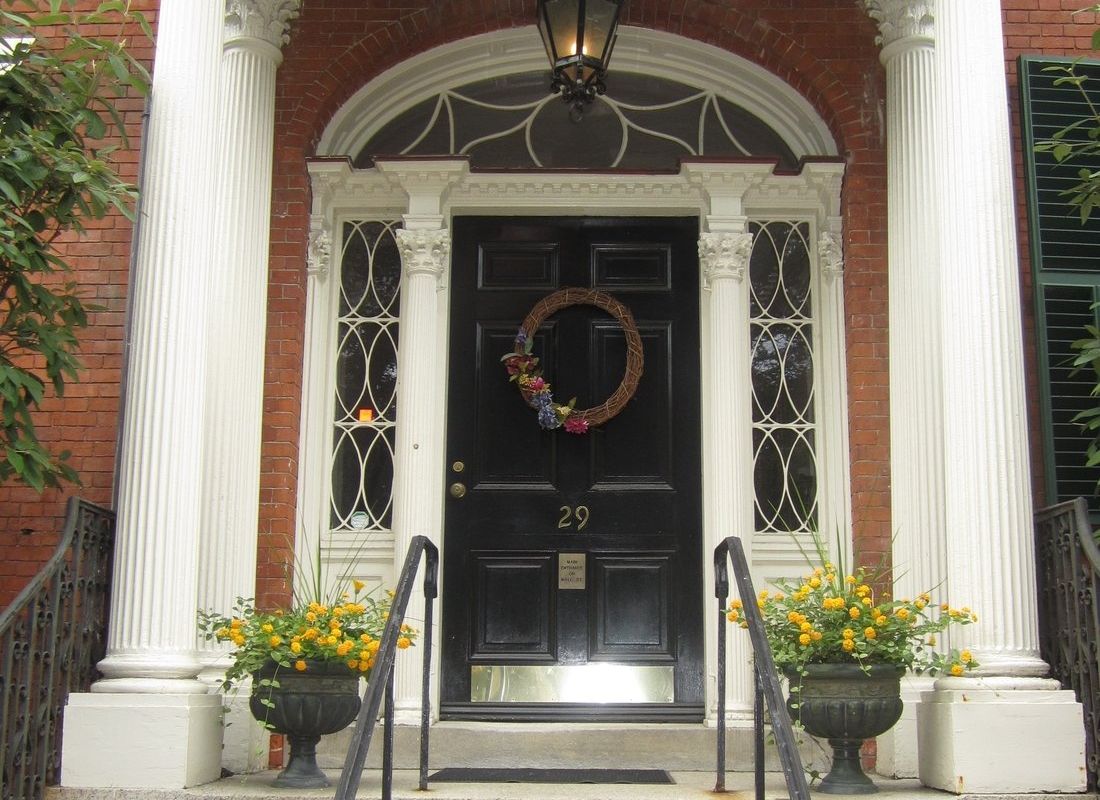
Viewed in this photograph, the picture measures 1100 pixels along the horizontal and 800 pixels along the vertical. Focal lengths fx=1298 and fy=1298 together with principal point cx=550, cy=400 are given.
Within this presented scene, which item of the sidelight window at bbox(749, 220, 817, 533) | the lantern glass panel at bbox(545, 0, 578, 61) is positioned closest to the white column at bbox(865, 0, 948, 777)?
the sidelight window at bbox(749, 220, 817, 533)

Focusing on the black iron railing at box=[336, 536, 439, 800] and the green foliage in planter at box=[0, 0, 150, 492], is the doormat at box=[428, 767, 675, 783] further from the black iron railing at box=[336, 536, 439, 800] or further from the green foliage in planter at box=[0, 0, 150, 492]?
the green foliage in planter at box=[0, 0, 150, 492]

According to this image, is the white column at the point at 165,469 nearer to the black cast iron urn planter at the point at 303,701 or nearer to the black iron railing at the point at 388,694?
the black cast iron urn planter at the point at 303,701

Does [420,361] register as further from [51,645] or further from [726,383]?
[51,645]

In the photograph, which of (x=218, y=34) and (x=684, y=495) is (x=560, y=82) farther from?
(x=684, y=495)

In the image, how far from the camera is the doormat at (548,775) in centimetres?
534

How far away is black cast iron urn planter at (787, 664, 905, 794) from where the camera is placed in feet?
16.2

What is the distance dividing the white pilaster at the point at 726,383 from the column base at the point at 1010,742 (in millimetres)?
1378

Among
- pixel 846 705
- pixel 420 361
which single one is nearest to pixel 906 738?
pixel 846 705

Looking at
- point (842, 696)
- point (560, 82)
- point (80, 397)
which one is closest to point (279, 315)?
point (80, 397)

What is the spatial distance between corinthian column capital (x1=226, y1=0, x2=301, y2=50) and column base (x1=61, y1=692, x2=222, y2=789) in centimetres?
320

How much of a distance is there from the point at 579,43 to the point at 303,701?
2.90 m

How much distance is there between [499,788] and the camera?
493 centimetres

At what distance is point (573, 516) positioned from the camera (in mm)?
6730

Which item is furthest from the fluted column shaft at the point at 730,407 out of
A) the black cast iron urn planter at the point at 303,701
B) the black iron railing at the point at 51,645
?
the black iron railing at the point at 51,645
